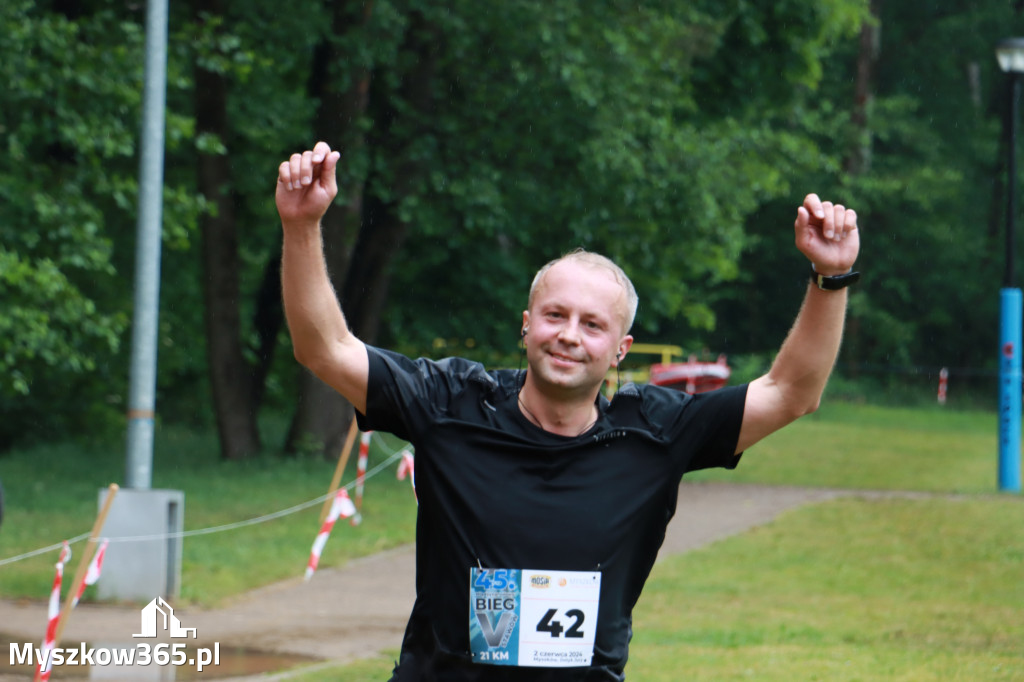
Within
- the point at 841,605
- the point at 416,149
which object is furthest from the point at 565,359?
the point at 416,149

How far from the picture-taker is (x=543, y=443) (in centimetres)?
342

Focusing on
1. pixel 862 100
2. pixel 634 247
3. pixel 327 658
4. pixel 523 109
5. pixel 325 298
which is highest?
pixel 862 100

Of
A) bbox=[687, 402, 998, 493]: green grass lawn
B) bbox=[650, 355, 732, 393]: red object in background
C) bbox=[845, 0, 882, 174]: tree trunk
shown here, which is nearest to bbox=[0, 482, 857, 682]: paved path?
bbox=[687, 402, 998, 493]: green grass lawn

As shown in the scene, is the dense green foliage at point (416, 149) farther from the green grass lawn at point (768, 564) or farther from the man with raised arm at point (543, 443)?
the man with raised arm at point (543, 443)

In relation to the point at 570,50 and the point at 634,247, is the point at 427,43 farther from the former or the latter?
the point at 634,247

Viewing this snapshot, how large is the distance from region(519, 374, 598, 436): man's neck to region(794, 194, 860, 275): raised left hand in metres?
0.60

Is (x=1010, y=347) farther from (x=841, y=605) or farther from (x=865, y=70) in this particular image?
(x=865, y=70)

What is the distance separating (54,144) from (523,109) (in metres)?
6.15

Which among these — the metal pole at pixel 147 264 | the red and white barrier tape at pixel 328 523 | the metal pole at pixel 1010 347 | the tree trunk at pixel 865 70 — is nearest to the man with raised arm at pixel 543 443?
the metal pole at pixel 147 264

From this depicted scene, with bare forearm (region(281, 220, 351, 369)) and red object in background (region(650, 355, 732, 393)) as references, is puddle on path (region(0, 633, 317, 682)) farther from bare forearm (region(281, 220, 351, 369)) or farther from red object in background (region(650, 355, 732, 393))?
red object in background (region(650, 355, 732, 393))

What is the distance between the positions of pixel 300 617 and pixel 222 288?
407 inches

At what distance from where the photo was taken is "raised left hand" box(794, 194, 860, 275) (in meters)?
3.41

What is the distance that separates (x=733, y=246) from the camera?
22562mm

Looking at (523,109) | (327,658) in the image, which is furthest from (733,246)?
(327,658)
